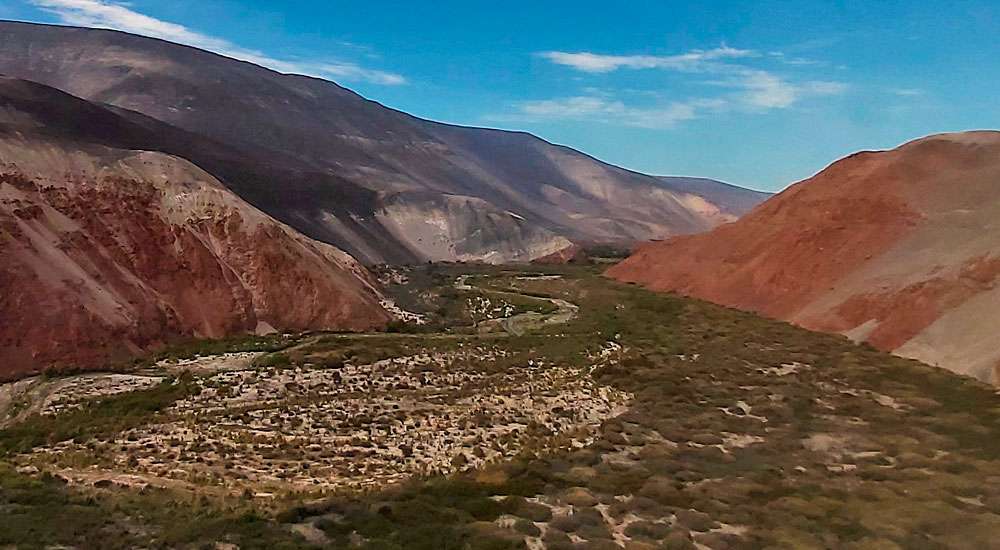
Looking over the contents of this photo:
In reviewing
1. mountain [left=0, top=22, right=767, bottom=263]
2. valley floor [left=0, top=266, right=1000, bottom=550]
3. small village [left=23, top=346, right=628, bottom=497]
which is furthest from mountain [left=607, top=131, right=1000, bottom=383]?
mountain [left=0, top=22, right=767, bottom=263]

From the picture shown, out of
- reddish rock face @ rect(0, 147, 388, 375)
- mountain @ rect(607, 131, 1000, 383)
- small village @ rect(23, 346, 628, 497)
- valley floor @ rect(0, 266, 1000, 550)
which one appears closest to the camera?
valley floor @ rect(0, 266, 1000, 550)

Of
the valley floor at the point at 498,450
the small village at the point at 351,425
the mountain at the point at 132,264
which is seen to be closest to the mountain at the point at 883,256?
the valley floor at the point at 498,450

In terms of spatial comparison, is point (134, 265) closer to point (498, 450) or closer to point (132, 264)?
point (132, 264)

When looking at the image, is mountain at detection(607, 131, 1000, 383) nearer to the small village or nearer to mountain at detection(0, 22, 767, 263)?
the small village

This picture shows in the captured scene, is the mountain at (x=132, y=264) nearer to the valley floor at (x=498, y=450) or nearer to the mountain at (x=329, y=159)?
the valley floor at (x=498, y=450)

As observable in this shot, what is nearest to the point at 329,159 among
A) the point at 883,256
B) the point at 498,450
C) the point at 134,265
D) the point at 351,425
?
the point at 883,256

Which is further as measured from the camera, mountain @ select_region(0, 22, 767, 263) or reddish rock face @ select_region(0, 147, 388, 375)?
mountain @ select_region(0, 22, 767, 263)

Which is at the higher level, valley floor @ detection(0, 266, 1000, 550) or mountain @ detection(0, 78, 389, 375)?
mountain @ detection(0, 78, 389, 375)

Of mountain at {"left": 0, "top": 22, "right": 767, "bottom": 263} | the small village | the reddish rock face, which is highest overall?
mountain at {"left": 0, "top": 22, "right": 767, "bottom": 263}
